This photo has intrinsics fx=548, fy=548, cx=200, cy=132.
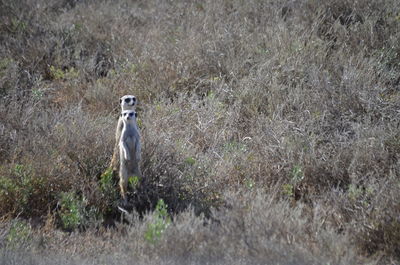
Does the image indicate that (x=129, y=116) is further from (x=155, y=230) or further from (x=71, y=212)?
(x=155, y=230)

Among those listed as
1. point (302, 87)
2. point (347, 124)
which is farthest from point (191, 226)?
point (302, 87)

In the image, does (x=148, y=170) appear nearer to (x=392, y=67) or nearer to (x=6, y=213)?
(x=6, y=213)

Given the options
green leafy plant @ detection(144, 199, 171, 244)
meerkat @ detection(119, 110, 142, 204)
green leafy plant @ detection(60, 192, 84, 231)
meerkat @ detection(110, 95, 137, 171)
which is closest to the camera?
green leafy plant @ detection(144, 199, 171, 244)

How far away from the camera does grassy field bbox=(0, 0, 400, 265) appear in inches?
214

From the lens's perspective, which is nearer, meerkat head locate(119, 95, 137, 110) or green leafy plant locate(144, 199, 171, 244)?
green leafy plant locate(144, 199, 171, 244)

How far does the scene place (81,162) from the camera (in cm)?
674

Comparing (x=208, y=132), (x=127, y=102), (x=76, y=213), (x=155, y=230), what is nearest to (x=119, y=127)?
(x=127, y=102)

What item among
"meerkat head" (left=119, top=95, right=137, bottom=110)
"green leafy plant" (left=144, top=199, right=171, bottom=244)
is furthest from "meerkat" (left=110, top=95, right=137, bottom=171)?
"green leafy plant" (left=144, top=199, right=171, bottom=244)

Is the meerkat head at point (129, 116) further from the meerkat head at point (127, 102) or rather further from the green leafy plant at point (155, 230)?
the green leafy plant at point (155, 230)

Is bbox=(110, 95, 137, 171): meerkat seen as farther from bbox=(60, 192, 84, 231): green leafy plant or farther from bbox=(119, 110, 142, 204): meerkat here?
bbox=(60, 192, 84, 231): green leafy plant

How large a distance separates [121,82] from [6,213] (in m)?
3.54

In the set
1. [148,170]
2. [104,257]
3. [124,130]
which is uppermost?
[124,130]

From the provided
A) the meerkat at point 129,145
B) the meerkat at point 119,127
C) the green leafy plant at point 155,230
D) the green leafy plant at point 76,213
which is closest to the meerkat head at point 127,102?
the meerkat at point 119,127

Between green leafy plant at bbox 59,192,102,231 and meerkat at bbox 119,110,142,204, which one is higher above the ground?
meerkat at bbox 119,110,142,204
